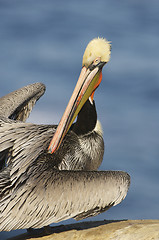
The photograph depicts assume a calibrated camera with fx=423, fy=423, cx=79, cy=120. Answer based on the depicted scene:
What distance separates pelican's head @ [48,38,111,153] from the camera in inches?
286

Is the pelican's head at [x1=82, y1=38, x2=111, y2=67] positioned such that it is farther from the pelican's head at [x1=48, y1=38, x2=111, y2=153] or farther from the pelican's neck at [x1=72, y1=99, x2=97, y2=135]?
the pelican's neck at [x1=72, y1=99, x2=97, y2=135]

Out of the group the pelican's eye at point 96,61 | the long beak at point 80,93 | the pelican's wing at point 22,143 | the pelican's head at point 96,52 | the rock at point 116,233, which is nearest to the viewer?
the rock at point 116,233

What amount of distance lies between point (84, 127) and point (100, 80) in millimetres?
961

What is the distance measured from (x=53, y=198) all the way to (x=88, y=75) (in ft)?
7.78

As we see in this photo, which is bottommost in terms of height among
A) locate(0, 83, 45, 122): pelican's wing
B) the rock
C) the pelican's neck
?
the rock

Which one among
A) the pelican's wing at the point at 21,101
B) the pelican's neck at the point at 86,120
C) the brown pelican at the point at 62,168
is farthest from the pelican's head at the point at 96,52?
the pelican's wing at the point at 21,101

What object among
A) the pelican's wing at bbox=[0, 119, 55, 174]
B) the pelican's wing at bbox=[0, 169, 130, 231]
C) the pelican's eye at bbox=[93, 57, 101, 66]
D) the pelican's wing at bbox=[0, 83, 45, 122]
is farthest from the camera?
the pelican's wing at bbox=[0, 83, 45, 122]

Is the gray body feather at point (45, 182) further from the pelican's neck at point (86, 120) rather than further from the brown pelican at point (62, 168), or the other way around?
the pelican's neck at point (86, 120)

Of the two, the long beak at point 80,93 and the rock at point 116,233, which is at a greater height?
the long beak at point 80,93

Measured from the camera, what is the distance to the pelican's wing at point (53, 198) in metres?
6.09

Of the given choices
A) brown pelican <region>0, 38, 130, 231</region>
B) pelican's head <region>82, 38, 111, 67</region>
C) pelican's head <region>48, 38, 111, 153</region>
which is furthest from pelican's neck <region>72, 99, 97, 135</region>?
pelican's head <region>82, 38, 111, 67</region>

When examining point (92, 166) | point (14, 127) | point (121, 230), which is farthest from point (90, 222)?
point (14, 127)

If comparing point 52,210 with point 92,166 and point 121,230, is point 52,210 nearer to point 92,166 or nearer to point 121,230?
point 121,230

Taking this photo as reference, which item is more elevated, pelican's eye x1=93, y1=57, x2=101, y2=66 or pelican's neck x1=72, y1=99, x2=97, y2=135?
pelican's eye x1=93, y1=57, x2=101, y2=66
